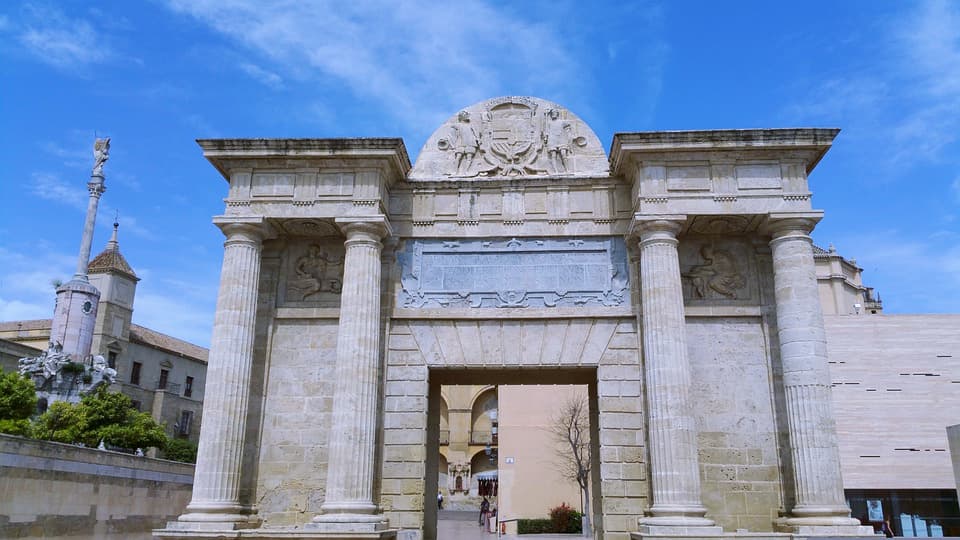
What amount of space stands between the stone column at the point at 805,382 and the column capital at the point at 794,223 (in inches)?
0.6

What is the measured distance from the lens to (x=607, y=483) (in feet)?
39.0

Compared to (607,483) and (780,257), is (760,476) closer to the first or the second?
(607,483)

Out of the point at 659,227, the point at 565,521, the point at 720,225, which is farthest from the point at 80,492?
the point at 565,521

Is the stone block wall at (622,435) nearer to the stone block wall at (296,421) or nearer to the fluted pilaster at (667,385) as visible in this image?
the fluted pilaster at (667,385)

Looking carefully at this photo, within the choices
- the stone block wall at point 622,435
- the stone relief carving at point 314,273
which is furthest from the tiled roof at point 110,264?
the stone block wall at point 622,435

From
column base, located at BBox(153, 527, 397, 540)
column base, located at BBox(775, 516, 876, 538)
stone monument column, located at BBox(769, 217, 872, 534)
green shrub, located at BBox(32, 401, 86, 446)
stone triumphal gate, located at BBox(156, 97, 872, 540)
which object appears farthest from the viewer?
green shrub, located at BBox(32, 401, 86, 446)

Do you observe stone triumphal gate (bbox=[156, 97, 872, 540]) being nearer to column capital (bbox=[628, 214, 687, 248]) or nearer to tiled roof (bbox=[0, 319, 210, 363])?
column capital (bbox=[628, 214, 687, 248])

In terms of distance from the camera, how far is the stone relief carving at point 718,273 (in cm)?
1277

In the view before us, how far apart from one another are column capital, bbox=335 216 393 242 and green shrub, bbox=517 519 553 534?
15.7m

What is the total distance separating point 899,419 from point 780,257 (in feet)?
55.5

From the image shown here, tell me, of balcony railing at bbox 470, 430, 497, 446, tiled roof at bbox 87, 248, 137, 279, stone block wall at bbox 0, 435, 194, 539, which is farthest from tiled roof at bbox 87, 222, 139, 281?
stone block wall at bbox 0, 435, 194, 539

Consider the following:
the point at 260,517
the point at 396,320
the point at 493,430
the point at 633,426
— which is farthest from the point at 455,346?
the point at 493,430

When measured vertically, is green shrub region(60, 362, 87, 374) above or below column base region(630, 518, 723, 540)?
above

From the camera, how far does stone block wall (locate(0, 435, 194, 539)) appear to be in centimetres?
1396
